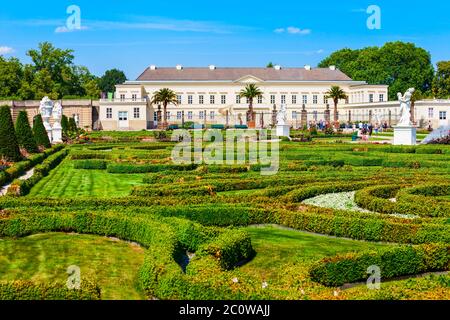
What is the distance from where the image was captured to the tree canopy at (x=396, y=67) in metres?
84.0

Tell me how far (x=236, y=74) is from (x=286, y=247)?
218 ft

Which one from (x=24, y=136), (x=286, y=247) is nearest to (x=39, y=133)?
(x=24, y=136)

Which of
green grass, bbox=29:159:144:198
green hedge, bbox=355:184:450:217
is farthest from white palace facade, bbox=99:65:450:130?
green hedge, bbox=355:184:450:217

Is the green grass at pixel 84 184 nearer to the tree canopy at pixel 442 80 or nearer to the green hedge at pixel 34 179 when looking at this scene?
the green hedge at pixel 34 179

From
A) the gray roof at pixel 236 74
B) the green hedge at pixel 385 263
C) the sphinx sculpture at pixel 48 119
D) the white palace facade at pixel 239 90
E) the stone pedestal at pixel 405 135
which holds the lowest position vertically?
the green hedge at pixel 385 263

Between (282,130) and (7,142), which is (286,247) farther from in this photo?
(282,130)

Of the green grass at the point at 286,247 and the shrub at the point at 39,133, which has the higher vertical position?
the shrub at the point at 39,133

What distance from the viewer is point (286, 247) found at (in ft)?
31.3

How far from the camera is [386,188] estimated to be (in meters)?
14.0

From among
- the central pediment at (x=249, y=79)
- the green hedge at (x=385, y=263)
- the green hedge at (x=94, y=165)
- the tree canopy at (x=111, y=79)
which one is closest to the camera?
the green hedge at (x=385, y=263)

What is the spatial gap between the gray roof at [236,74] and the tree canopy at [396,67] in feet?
37.4

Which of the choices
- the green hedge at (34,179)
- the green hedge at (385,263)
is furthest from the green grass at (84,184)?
the green hedge at (385,263)

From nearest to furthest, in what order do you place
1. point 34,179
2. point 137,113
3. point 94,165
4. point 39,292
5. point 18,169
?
1. point 39,292
2. point 34,179
3. point 18,169
4. point 94,165
5. point 137,113

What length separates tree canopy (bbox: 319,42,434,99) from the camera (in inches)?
3308
